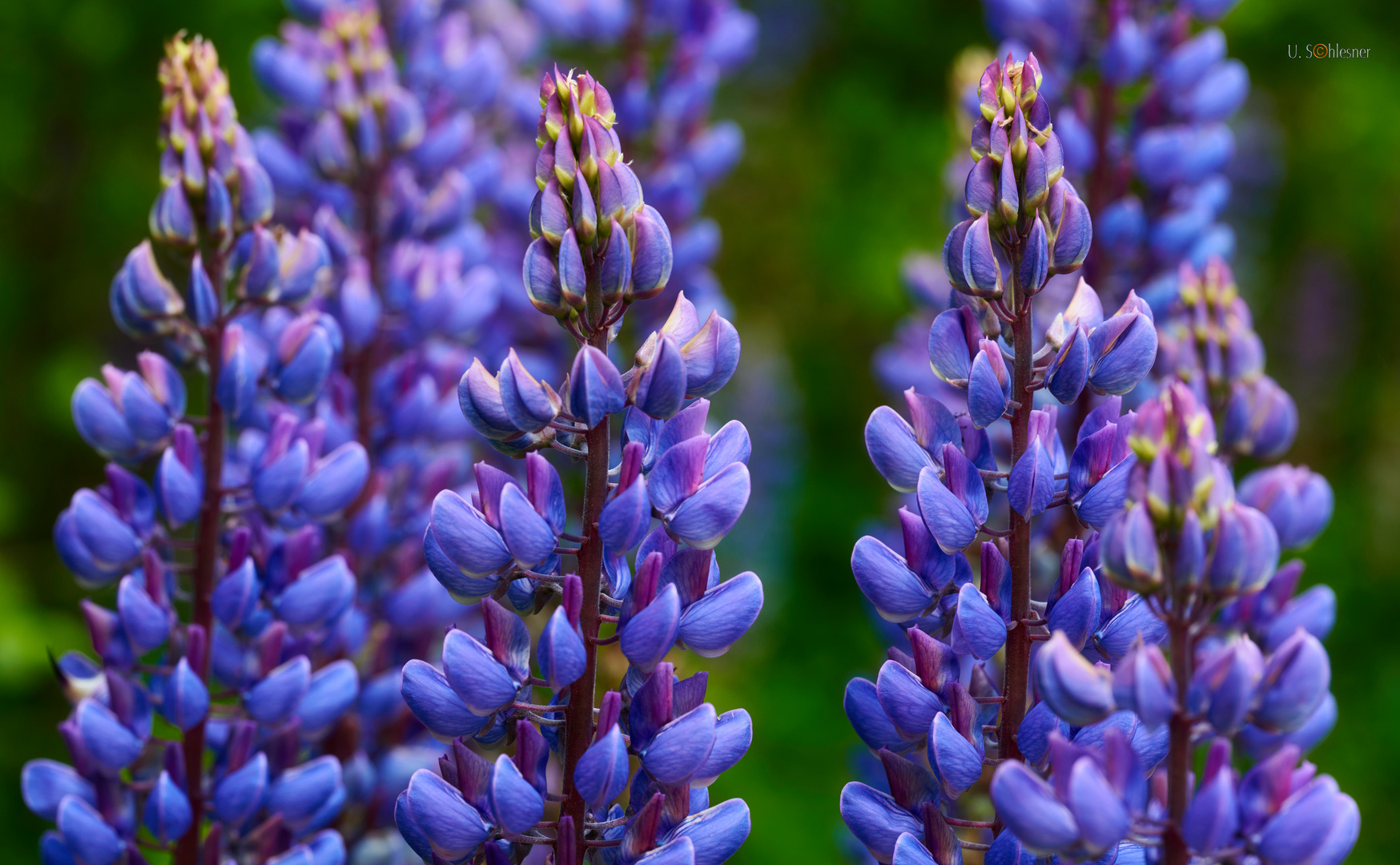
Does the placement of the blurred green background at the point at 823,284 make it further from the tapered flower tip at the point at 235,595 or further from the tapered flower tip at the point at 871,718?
the tapered flower tip at the point at 871,718

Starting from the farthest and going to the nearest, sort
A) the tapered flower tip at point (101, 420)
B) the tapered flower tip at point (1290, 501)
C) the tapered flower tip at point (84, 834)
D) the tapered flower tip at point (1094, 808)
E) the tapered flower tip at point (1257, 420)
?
the tapered flower tip at point (1257, 420) → the tapered flower tip at point (1290, 501) → the tapered flower tip at point (101, 420) → the tapered flower tip at point (84, 834) → the tapered flower tip at point (1094, 808)

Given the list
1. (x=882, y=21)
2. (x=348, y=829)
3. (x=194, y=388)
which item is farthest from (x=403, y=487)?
(x=882, y=21)

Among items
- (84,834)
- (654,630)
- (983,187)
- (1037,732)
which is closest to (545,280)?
(654,630)

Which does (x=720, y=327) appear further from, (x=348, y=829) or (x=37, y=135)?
(x=37, y=135)

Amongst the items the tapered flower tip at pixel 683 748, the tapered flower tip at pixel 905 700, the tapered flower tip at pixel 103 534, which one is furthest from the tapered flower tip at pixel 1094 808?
the tapered flower tip at pixel 103 534

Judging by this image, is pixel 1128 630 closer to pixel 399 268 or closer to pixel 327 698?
pixel 327 698

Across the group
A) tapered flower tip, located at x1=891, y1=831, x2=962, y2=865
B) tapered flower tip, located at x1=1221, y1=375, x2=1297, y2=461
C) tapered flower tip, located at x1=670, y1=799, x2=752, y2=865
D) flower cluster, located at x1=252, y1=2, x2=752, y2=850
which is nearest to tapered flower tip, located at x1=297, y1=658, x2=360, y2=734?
flower cluster, located at x1=252, y1=2, x2=752, y2=850
